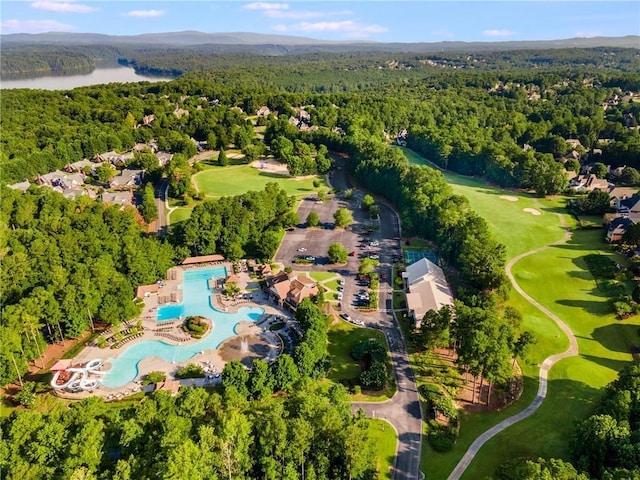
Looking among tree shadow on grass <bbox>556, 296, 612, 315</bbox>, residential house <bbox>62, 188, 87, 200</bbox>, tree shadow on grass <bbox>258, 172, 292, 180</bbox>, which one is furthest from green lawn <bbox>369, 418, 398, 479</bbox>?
residential house <bbox>62, 188, 87, 200</bbox>

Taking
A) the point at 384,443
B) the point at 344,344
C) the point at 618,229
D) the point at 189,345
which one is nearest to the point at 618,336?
the point at 618,229

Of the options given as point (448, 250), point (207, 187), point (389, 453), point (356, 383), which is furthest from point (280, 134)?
point (389, 453)

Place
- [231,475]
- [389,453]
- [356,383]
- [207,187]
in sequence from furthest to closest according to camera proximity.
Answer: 1. [207,187]
2. [356,383]
3. [389,453]
4. [231,475]

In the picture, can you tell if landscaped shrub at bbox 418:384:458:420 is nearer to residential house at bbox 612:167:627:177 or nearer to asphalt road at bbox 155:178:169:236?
asphalt road at bbox 155:178:169:236

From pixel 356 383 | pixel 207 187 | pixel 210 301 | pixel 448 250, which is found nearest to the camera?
pixel 356 383

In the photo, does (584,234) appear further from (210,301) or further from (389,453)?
(210,301)

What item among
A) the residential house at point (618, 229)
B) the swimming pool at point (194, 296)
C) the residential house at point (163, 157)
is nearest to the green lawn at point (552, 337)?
the residential house at point (618, 229)

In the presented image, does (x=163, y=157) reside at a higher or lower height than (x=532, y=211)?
lower

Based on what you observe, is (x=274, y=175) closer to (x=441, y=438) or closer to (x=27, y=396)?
(x=27, y=396)
